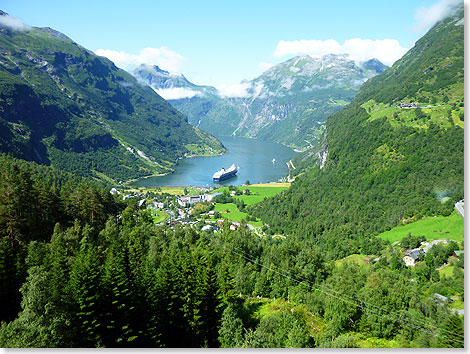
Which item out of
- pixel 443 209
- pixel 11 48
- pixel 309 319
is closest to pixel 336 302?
pixel 309 319

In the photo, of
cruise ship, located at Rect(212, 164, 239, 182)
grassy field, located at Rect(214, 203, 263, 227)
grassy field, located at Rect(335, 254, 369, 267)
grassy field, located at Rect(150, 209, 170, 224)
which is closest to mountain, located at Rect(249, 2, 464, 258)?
grassy field, located at Rect(335, 254, 369, 267)

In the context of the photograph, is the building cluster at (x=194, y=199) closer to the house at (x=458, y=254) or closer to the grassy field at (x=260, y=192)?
the grassy field at (x=260, y=192)

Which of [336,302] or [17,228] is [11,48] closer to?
[17,228]

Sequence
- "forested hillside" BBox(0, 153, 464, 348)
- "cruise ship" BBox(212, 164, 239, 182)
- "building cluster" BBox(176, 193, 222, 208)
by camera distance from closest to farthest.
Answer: "forested hillside" BBox(0, 153, 464, 348) → "building cluster" BBox(176, 193, 222, 208) → "cruise ship" BBox(212, 164, 239, 182)

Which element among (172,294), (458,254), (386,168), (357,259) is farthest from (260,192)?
(172,294)

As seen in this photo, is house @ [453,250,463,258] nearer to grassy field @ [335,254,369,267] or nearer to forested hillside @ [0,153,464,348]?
forested hillside @ [0,153,464,348]

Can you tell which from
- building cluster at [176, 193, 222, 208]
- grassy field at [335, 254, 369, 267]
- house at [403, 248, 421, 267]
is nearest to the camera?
house at [403, 248, 421, 267]

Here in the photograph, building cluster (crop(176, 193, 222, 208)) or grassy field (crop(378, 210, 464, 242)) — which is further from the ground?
building cluster (crop(176, 193, 222, 208))
